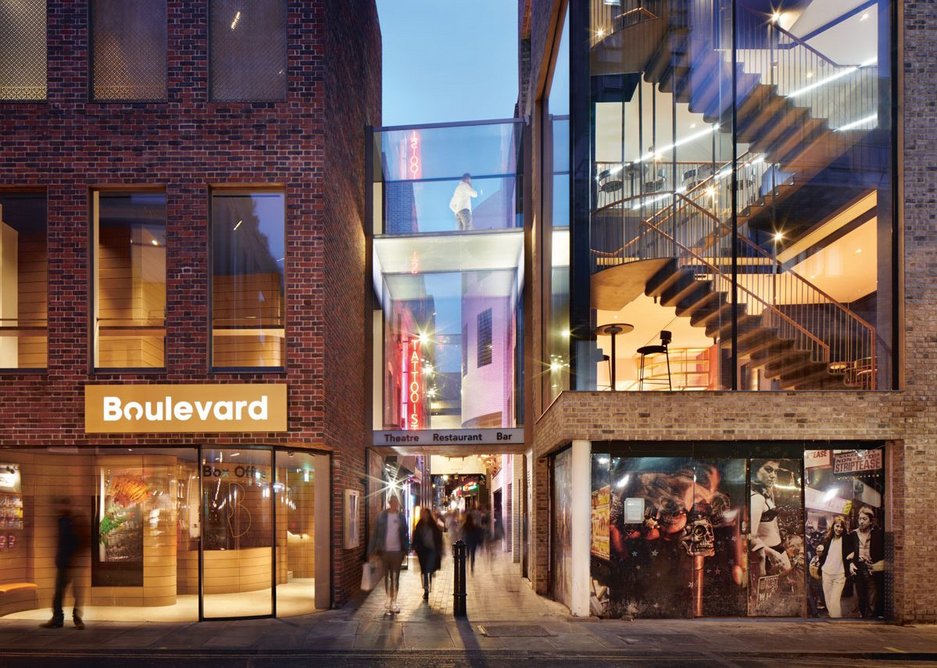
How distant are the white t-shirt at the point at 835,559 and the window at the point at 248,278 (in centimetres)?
896

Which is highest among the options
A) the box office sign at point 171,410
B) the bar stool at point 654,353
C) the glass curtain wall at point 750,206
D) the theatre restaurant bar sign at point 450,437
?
the glass curtain wall at point 750,206

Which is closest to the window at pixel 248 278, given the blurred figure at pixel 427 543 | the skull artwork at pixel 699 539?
the blurred figure at pixel 427 543

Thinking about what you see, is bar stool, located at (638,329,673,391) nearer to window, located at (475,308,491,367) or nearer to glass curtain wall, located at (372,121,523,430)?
glass curtain wall, located at (372,121,523,430)

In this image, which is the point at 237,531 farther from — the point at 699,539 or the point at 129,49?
the point at 129,49

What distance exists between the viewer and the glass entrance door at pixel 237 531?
1250 cm

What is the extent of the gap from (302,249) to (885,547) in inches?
397

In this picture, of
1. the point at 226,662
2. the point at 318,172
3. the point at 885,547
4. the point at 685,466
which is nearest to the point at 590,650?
the point at 685,466

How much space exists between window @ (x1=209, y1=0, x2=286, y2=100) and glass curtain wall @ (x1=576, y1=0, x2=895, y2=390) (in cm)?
527

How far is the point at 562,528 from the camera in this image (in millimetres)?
14086

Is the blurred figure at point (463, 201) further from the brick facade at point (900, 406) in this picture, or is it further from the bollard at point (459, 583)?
the bollard at point (459, 583)

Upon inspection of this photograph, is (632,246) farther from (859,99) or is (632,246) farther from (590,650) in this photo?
(590,650)

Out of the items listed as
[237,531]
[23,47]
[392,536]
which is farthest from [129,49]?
[392,536]

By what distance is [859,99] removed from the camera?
42.6 ft

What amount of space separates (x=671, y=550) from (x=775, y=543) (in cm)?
160
